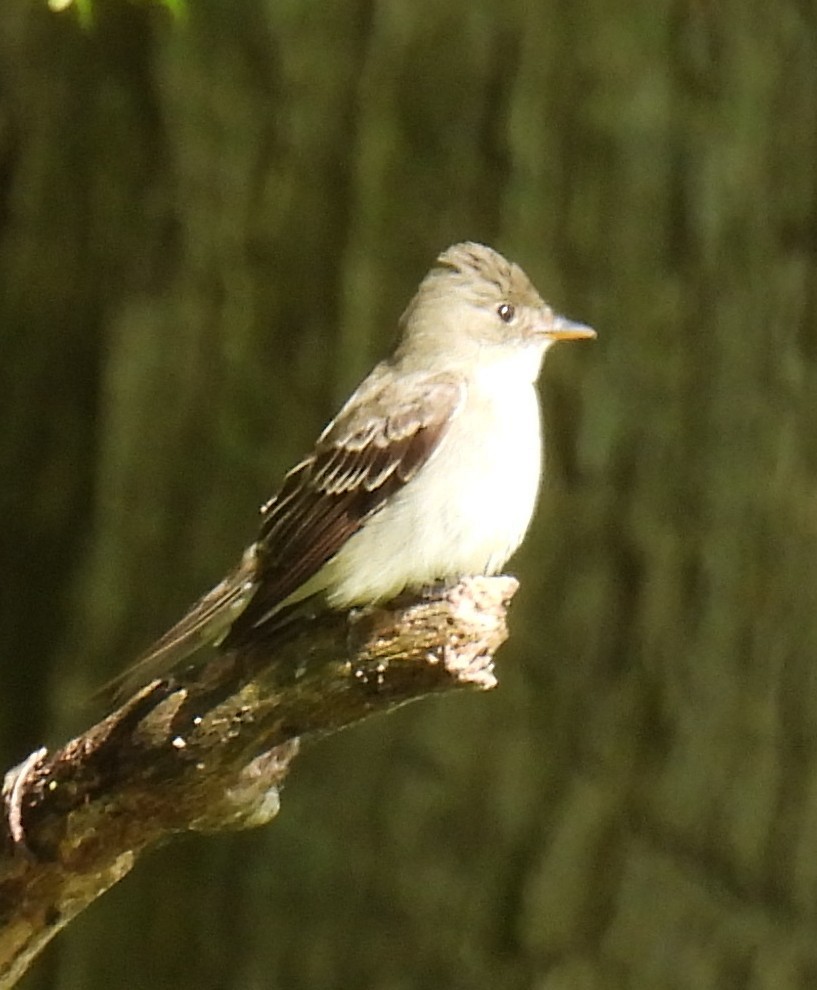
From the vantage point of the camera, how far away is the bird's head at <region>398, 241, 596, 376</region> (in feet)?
11.3

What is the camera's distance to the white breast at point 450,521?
308 cm

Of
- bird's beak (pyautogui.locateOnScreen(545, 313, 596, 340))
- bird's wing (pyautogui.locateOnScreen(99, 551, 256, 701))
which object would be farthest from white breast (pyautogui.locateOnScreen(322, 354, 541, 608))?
bird's beak (pyautogui.locateOnScreen(545, 313, 596, 340))

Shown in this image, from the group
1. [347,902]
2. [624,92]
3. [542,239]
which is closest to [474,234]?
[542,239]

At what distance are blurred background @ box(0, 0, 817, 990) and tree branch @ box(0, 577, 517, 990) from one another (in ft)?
2.78

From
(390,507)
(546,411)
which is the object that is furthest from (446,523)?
(546,411)

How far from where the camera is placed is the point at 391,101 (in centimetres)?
378

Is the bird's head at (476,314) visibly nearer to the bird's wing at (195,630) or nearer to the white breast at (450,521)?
the white breast at (450,521)

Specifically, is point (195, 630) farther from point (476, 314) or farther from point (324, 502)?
point (476, 314)

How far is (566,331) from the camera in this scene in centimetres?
340

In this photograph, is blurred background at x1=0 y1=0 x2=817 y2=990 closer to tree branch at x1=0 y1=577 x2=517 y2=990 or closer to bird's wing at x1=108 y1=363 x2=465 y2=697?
bird's wing at x1=108 y1=363 x2=465 y2=697

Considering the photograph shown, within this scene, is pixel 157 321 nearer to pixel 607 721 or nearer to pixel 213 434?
pixel 213 434

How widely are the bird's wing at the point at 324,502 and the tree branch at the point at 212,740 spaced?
212mm

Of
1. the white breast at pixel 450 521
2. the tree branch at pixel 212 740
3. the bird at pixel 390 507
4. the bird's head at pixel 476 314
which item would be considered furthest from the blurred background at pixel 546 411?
the tree branch at pixel 212 740

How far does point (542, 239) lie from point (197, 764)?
5.18 ft
